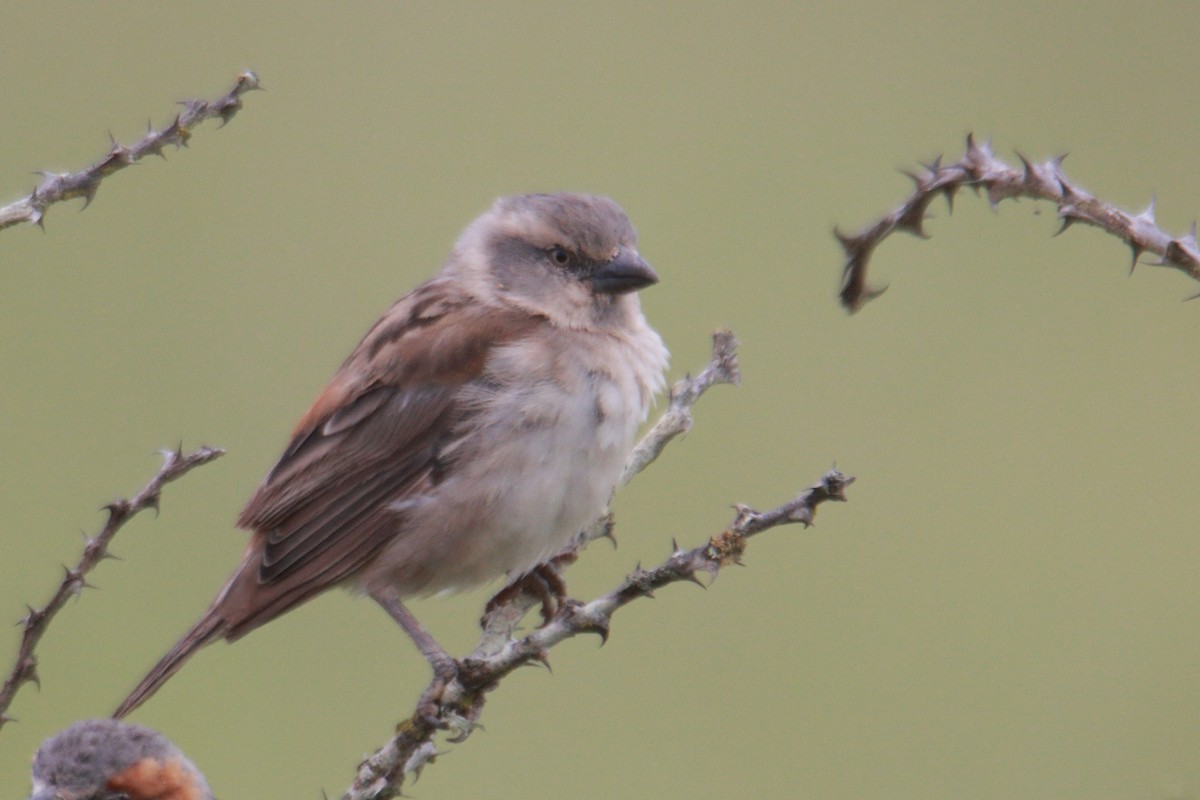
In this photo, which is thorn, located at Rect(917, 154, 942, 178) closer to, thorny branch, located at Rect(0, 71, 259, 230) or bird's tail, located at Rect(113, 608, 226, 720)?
thorny branch, located at Rect(0, 71, 259, 230)

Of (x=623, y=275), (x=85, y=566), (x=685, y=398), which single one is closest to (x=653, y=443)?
(x=685, y=398)

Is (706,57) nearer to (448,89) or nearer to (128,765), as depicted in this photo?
(448,89)

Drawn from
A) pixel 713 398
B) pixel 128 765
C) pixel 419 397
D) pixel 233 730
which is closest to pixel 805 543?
pixel 713 398

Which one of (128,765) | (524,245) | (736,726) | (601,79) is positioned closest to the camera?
(128,765)

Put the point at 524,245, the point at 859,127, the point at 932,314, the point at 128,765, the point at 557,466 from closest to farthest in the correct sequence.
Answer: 1. the point at 128,765
2. the point at 557,466
3. the point at 524,245
4. the point at 932,314
5. the point at 859,127

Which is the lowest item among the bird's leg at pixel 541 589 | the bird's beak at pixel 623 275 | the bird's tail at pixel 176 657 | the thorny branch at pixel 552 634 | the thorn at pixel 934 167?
the thorny branch at pixel 552 634

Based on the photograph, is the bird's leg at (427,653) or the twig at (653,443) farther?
the twig at (653,443)

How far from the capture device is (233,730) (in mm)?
6723

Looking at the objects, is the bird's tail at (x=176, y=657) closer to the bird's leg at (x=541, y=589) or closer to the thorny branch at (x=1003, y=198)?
the bird's leg at (x=541, y=589)

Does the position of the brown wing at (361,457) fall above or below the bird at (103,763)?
above

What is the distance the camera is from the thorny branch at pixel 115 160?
2.74 m

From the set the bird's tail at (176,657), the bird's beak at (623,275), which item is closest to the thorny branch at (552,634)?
the bird's tail at (176,657)

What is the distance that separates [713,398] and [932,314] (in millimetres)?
1179

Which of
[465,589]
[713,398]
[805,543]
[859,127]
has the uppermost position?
[859,127]
